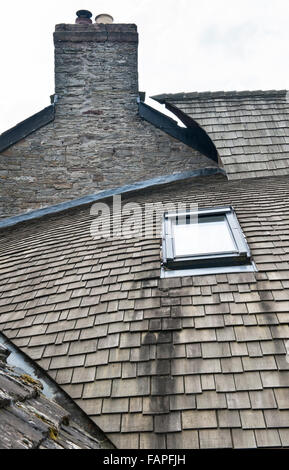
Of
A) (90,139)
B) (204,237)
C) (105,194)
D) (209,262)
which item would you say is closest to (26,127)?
(90,139)

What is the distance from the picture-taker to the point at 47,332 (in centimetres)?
292

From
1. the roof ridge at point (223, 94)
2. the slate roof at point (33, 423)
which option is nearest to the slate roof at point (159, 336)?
the slate roof at point (33, 423)

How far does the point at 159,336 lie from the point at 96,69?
6.01 meters

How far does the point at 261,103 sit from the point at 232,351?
5.33 m

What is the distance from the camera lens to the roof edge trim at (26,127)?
19.5ft

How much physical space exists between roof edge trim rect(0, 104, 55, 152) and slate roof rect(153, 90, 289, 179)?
2.03 meters

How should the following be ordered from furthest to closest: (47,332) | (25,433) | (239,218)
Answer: (239,218), (47,332), (25,433)

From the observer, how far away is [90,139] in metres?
6.32

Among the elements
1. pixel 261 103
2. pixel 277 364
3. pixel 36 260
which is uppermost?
pixel 261 103

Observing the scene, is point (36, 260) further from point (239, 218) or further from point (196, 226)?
point (239, 218)

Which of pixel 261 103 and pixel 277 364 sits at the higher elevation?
pixel 261 103

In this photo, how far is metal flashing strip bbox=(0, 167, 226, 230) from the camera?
5.63 metres

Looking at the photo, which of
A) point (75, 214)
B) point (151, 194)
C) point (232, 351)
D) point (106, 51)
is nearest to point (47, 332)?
point (232, 351)

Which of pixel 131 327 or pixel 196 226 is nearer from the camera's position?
pixel 131 327
